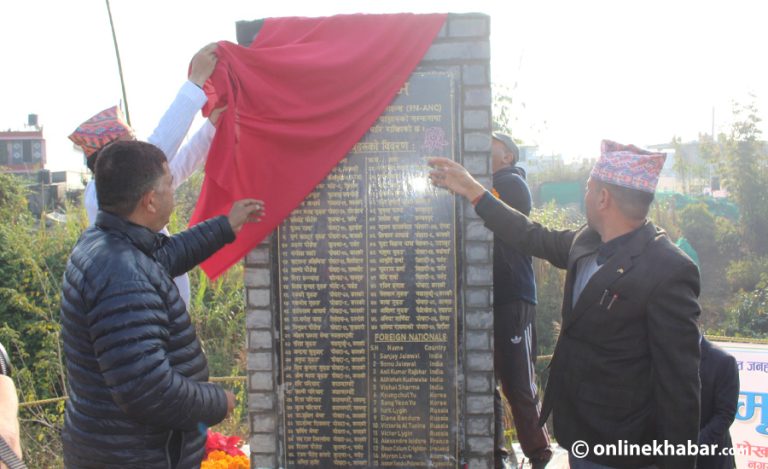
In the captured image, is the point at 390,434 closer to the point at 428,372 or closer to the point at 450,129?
the point at 428,372

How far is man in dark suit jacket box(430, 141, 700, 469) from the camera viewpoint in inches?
106

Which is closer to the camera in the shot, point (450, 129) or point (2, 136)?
point (450, 129)

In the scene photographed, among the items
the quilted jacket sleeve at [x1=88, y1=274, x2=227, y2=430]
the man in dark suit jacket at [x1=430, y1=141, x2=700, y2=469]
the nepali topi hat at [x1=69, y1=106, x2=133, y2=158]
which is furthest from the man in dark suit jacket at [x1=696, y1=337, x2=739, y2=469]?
the nepali topi hat at [x1=69, y1=106, x2=133, y2=158]

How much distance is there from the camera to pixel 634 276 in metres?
2.79

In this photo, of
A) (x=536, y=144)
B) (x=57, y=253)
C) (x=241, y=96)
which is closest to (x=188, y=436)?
(x=241, y=96)

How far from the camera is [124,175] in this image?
8.30 feet

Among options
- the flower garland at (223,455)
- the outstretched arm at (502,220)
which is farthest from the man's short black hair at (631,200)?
the flower garland at (223,455)

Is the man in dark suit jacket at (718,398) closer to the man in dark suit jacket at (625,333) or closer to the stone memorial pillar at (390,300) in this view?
the man in dark suit jacket at (625,333)

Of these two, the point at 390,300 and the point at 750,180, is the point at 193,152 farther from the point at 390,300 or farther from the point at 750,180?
the point at 750,180

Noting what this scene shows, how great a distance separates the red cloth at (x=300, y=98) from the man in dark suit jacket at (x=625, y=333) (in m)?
1.29

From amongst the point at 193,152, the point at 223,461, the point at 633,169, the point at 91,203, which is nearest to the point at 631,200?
the point at 633,169

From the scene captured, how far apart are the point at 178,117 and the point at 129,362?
1595 mm

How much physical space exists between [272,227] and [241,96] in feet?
2.46

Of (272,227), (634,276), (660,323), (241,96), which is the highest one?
(241,96)
